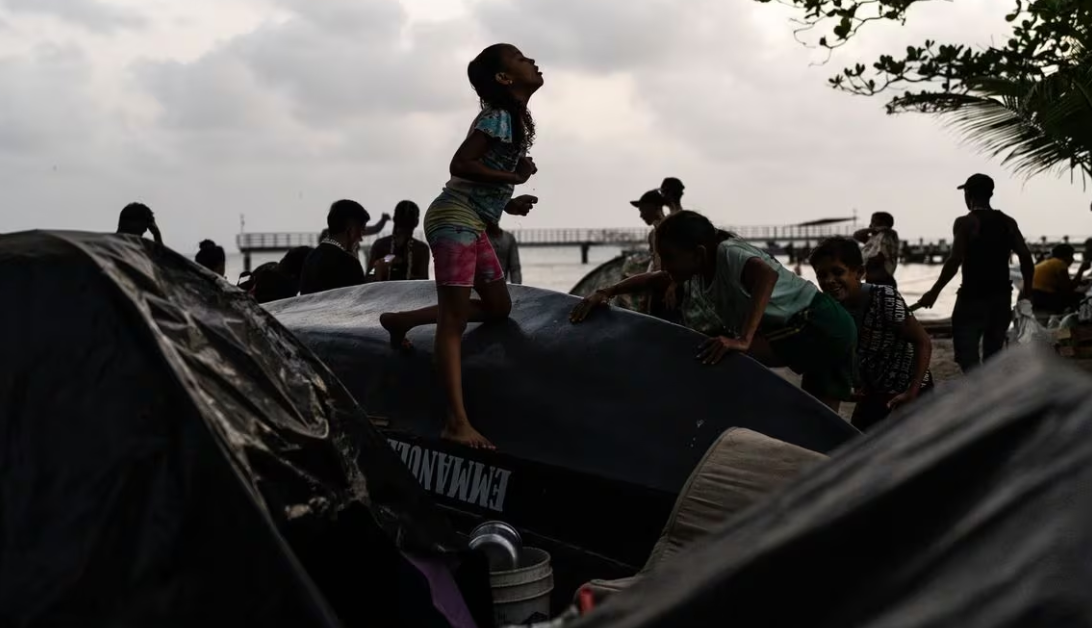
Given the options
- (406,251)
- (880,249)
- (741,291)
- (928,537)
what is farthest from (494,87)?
(880,249)

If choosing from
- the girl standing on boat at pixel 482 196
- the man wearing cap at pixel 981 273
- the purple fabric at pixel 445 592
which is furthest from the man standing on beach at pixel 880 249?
the purple fabric at pixel 445 592

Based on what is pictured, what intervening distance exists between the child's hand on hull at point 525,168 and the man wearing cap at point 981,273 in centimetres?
475

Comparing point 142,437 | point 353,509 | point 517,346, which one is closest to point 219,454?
point 142,437

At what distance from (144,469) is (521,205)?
3070 mm

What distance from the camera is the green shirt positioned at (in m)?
4.95

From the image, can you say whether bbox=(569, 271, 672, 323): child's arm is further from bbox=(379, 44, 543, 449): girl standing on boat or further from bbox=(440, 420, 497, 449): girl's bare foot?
bbox=(440, 420, 497, 449): girl's bare foot

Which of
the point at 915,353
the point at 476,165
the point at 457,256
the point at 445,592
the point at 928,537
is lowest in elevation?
the point at 445,592

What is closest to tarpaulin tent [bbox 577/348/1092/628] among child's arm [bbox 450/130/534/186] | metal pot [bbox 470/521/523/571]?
metal pot [bbox 470/521/523/571]

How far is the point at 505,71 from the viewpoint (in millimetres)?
5148

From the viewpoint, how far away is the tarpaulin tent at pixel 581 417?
4.25 m

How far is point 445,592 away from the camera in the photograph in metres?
3.23

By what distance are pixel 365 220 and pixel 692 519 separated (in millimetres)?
5486

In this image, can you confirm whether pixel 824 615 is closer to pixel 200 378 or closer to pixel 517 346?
pixel 200 378

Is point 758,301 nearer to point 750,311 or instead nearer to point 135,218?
point 750,311
